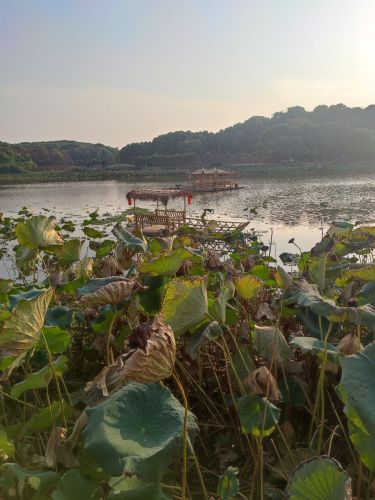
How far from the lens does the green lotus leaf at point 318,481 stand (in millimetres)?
Result: 638

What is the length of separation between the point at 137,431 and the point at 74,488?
0.49ft

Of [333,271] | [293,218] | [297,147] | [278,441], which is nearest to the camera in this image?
[278,441]

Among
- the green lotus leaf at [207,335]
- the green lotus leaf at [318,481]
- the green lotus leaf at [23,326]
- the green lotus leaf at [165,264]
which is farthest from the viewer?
the green lotus leaf at [165,264]

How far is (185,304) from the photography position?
987 millimetres

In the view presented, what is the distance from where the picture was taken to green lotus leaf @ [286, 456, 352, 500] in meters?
0.64

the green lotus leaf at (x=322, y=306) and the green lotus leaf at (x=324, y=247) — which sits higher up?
the green lotus leaf at (x=322, y=306)

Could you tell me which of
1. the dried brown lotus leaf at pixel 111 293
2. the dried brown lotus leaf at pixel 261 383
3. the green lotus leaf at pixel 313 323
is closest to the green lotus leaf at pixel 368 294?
the green lotus leaf at pixel 313 323

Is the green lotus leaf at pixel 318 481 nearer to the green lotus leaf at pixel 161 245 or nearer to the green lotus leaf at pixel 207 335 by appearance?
the green lotus leaf at pixel 207 335

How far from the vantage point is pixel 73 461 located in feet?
3.04

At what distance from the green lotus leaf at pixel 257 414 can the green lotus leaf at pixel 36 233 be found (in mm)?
1193

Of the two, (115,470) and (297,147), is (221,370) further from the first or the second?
(297,147)

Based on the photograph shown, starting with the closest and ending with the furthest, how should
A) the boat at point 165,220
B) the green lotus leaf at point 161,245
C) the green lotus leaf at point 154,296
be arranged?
the green lotus leaf at point 154,296 < the green lotus leaf at point 161,245 < the boat at point 165,220

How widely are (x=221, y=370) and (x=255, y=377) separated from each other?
0.74 metres

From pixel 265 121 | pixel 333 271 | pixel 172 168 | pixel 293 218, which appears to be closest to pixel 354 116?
pixel 265 121
